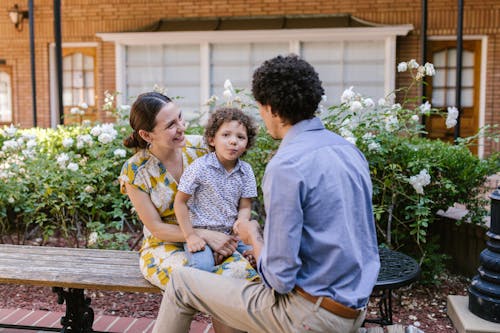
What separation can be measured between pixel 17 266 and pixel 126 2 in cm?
883

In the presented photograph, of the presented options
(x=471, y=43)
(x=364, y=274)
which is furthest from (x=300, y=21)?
(x=364, y=274)

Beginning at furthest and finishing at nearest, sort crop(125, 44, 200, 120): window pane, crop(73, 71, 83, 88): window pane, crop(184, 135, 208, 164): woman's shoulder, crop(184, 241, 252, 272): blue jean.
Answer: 1. crop(73, 71, 83, 88): window pane
2. crop(125, 44, 200, 120): window pane
3. crop(184, 135, 208, 164): woman's shoulder
4. crop(184, 241, 252, 272): blue jean

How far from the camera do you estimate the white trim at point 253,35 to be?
31.7ft

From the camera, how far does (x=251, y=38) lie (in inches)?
400

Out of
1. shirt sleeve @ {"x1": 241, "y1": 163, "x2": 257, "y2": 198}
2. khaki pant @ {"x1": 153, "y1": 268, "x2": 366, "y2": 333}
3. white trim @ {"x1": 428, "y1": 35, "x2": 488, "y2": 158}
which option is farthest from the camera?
white trim @ {"x1": 428, "y1": 35, "x2": 488, "y2": 158}

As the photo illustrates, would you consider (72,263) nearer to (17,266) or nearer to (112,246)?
(17,266)

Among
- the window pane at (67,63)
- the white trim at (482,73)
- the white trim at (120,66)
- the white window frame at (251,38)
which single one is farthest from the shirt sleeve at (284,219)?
the window pane at (67,63)

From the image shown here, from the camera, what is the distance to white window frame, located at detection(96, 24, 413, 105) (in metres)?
9.70

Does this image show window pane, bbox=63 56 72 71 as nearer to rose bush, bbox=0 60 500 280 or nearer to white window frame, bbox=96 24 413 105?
white window frame, bbox=96 24 413 105

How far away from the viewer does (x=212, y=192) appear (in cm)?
266

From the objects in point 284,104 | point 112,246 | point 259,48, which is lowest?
point 112,246

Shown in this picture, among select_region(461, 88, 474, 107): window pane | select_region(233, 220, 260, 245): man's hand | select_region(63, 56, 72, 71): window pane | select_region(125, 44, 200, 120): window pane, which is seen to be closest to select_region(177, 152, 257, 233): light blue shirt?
select_region(233, 220, 260, 245): man's hand

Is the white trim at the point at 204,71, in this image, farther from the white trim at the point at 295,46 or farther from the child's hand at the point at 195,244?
the child's hand at the point at 195,244

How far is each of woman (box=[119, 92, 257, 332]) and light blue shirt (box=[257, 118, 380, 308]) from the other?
0.76 metres
